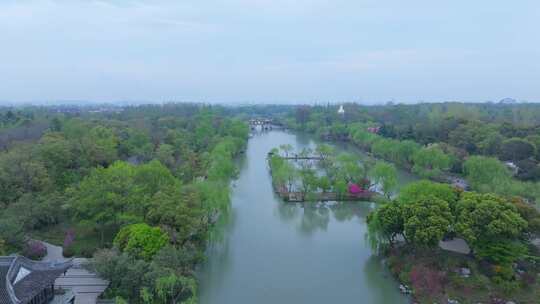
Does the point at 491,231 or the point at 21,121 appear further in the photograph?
the point at 21,121

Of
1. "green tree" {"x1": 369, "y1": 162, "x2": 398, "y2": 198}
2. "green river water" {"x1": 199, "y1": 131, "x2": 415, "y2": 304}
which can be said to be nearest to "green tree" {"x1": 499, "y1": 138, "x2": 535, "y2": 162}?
"green tree" {"x1": 369, "y1": 162, "x2": 398, "y2": 198}

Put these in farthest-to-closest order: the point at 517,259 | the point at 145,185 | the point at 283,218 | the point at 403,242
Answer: the point at 283,218 → the point at 145,185 → the point at 403,242 → the point at 517,259

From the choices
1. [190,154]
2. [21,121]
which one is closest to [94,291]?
[190,154]

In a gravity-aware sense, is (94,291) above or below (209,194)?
below

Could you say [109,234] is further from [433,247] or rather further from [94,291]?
[433,247]

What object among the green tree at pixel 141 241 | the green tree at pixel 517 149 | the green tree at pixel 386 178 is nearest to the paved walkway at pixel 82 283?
the green tree at pixel 141 241

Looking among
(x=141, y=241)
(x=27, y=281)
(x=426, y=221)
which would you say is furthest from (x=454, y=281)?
(x=27, y=281)
